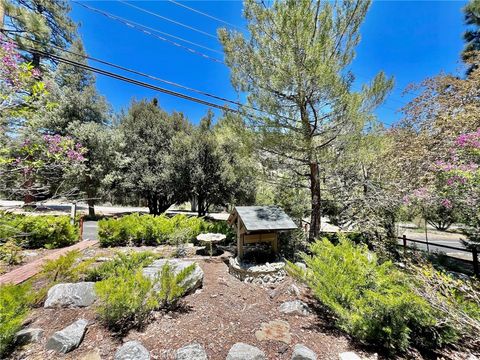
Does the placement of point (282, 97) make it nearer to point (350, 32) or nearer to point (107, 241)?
point (350, 32)

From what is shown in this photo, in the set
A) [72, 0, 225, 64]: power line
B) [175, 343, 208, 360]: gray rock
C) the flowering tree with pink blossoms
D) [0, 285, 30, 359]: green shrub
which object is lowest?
[175, 343, 208, 360]: gray rock

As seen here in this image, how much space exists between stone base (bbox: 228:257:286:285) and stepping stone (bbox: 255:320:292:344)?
137 centimetres

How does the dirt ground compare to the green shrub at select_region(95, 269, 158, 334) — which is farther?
the green shrub at select_region(95, 269, 158, 334)

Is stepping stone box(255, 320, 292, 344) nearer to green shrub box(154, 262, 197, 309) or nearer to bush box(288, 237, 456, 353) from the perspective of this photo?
bush box(288, 237, 456, 353)

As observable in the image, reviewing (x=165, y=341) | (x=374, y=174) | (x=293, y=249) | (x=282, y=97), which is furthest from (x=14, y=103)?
(x=374, y=174)

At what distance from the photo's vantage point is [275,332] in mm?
2861

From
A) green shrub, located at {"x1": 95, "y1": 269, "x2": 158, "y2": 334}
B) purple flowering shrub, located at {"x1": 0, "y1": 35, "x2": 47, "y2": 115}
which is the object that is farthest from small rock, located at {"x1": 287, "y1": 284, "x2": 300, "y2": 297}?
purple flowering shrub, located at {"x1": 0, "y1": 35, "x2": 47, "y2": 115}

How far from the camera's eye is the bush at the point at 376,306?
102 inches

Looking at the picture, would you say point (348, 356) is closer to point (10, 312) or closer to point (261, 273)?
point (261, 273)

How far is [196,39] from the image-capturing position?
21.4 ft

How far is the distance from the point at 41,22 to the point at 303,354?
1591cm

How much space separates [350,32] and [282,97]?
2.15 metres

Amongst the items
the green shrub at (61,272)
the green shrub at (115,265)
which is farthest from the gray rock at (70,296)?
the green shrub at (115,265)

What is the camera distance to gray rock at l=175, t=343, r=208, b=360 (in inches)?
91.4
